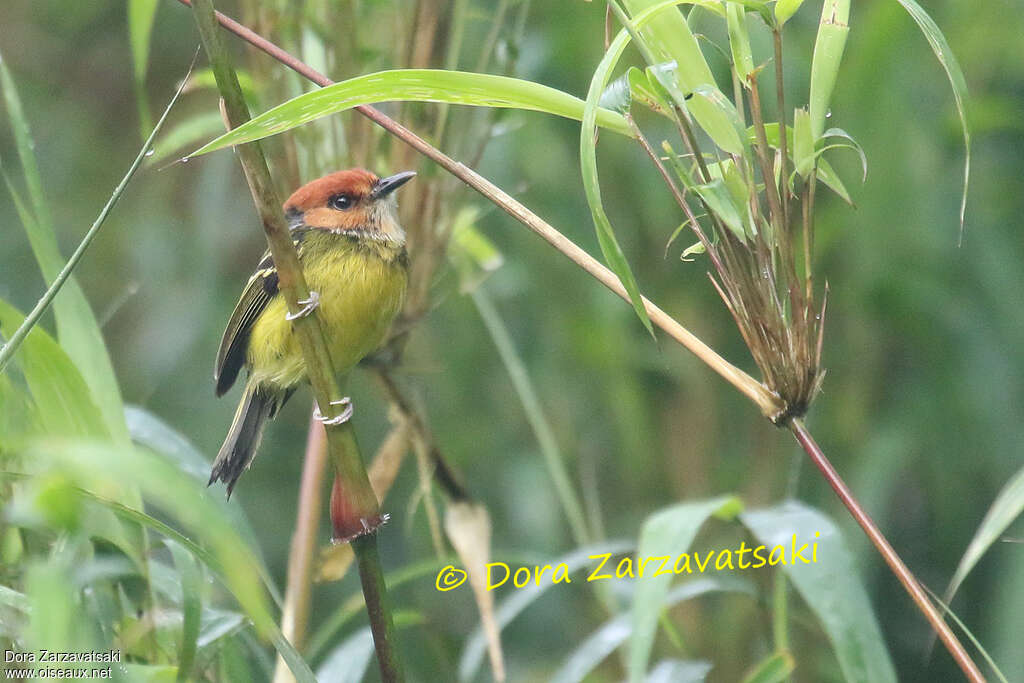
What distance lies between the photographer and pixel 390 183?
214 centimetres

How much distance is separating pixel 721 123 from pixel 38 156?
135 inches

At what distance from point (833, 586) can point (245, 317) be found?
1.33 m

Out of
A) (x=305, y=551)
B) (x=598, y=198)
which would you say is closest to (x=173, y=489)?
(x=598, y=198)

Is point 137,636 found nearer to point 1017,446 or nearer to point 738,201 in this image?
point 738,201

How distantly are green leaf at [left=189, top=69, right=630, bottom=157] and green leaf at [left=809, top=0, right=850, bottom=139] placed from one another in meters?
0.22

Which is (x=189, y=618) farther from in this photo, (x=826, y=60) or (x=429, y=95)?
(x=826, y=60)

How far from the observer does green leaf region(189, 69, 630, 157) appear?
1288mm

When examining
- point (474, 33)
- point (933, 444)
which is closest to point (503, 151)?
point (474, 33)

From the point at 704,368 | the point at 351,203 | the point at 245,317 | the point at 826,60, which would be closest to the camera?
the point at 826,60

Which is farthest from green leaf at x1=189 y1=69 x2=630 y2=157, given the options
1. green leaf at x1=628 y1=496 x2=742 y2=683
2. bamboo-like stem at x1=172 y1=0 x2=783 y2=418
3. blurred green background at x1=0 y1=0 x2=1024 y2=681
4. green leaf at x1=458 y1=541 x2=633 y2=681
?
blurred green background at x1=0 y1=0 x2=1024 y2=681

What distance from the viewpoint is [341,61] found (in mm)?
2131

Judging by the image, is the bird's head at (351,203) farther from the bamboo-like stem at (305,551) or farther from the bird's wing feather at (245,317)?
the bamboo-like stem at (305,551)

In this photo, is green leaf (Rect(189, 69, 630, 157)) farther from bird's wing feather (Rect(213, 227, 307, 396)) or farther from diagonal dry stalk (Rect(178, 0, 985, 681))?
bird's wing feather (Rect(213, 227, 307, 396))

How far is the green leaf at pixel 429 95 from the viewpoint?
1288 millimetres
